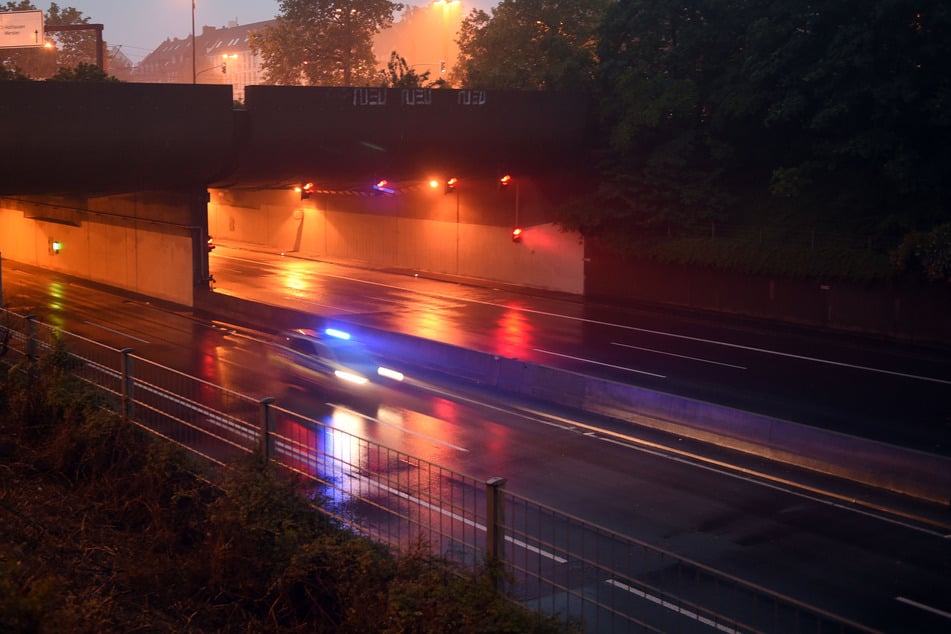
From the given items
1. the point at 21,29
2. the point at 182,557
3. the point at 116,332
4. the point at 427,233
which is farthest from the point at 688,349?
the point at 21,29

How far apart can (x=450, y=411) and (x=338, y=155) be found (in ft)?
53.4

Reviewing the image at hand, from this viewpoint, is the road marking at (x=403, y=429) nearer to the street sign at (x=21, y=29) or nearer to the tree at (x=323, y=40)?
the street sign at (x=21, y=29)

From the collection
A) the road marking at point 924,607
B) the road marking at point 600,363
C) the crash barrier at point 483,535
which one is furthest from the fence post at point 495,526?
the road marking at point 600,363

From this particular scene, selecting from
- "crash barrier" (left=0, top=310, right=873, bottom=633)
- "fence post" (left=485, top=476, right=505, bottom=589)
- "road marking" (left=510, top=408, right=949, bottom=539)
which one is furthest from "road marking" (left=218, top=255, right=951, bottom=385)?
"fence post" (left=485, top=476, right=505, bottom=589)

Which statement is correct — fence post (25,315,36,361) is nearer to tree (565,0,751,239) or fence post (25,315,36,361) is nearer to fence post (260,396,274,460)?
fence post (260,396,274,460)

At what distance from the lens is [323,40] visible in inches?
3061

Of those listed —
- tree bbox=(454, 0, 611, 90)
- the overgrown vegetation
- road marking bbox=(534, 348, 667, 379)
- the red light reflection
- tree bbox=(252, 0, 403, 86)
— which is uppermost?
tree bbox=(252, 0, 403, 86)

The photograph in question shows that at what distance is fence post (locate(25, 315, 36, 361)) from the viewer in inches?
494

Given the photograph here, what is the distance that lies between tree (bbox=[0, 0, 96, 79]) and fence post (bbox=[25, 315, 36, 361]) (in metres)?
→ 84.2

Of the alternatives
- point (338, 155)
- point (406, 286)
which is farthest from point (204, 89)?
point (406, 286)

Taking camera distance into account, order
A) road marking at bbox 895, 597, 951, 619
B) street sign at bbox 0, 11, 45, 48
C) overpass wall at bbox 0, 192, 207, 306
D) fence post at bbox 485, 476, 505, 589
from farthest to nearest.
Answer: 1. street sign at bbox 0, 11, 45, 48
2. overpass wall at bbox 0, 192, 207, 306
3. road marking at bbox 895, 597, 951, 619
4. fence post at bbox 485, 476, 505, 589

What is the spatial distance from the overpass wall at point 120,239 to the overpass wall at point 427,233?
13051 mm

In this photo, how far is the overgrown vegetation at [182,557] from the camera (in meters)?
5.97

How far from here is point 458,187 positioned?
146 feet
